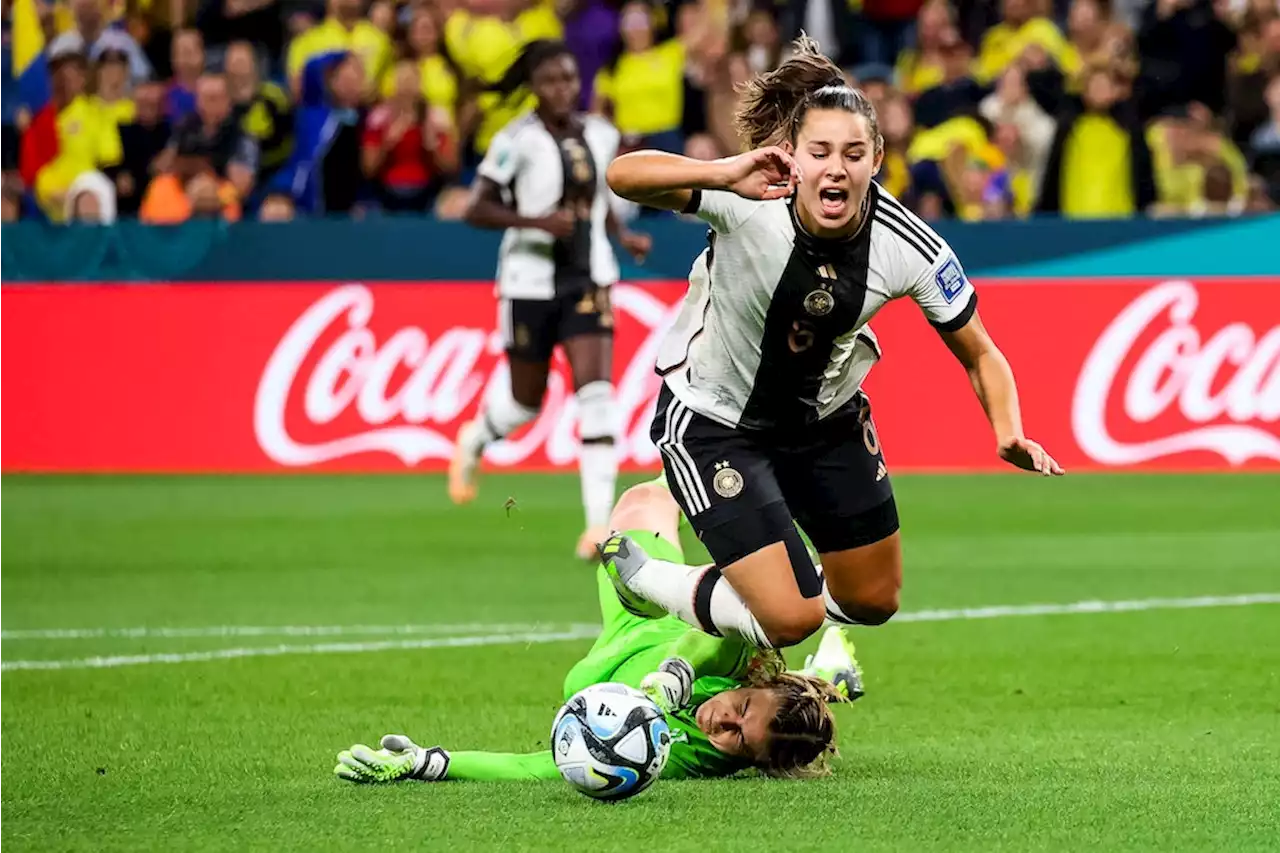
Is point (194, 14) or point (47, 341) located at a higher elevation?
point (194, 14)

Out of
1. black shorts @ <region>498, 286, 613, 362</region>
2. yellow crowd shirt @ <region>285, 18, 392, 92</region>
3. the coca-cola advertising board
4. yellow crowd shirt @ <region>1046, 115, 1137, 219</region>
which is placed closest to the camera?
black shorts @ <region>498, 286, 613, 362</region>

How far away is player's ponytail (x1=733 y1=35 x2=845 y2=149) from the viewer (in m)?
6.71

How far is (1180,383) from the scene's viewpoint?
1571 cm

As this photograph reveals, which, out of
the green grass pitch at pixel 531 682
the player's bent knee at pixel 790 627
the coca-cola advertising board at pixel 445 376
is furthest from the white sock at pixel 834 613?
the coca-cola advertising board at pixel 445 376

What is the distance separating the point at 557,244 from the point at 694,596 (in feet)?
19.4

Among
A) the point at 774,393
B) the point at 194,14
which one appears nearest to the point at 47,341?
the point at 194,14

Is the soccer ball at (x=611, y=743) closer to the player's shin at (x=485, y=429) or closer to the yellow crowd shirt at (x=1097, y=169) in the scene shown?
the player's shin at (x=485, y=429)

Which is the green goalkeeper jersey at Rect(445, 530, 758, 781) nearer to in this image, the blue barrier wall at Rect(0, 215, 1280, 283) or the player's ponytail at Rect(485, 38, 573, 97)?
the player's ponytail at Rect(485, 38, 573, 97)

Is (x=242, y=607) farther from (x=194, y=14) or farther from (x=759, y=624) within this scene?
(x=194, y=14)

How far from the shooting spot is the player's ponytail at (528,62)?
40.1 ft

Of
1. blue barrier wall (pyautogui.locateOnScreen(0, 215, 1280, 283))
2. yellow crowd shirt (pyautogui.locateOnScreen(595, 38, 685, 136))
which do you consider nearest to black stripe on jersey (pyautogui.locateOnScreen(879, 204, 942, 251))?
blue barrier wall (pyautogui.locateOnScreen(0, 215, 1280, 283))

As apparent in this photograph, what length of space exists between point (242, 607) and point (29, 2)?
9793 millimetres

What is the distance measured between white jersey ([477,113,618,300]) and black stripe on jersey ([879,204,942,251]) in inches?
233

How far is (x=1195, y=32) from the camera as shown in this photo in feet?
61.9
